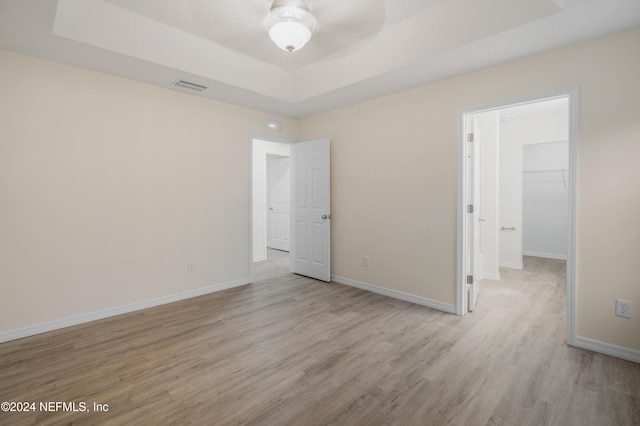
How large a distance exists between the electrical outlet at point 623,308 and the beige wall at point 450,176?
4cm

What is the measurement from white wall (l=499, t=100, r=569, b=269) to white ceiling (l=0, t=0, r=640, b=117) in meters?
3.25

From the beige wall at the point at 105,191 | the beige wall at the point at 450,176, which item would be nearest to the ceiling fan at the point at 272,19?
the beige wall at the point at 105,191

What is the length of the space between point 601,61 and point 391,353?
295cm

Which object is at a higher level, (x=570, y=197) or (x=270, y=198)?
(x=270, y=198)

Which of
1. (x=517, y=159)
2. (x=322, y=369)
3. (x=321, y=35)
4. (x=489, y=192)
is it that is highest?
(x=321, y=35)

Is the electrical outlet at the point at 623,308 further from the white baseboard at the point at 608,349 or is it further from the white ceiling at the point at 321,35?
the white ceiling at the point at 321,35

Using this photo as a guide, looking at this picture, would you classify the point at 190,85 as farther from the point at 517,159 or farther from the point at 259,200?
the point at 517,159

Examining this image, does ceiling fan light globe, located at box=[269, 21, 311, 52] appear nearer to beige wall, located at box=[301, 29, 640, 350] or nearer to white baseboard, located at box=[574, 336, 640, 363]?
beige wall, located at box=[301, 29, 640, 350]

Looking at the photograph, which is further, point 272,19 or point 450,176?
point 450,176

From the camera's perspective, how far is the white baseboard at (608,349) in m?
2.32

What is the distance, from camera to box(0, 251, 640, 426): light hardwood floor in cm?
179

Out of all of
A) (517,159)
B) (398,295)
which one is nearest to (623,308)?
(398,295)

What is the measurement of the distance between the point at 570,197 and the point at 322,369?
99.3 inches

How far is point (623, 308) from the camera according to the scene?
7.76ft
